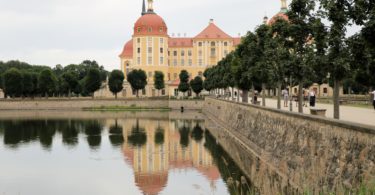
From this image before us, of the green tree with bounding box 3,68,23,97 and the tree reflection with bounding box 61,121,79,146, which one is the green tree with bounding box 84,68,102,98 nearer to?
the green tree with bounding box 3,68,23,97

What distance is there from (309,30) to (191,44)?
77.4 metres

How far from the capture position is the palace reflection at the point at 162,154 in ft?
68.0

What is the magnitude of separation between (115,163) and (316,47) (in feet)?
39.2

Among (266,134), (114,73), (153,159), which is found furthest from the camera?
→ (114,73)

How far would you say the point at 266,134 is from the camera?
22.2m

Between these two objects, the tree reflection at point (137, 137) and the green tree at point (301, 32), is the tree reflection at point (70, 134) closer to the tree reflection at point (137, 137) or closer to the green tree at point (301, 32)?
the tree reflection at point (137, 137)

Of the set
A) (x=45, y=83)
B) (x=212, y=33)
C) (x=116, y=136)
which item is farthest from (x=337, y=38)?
(x=212, y=33)

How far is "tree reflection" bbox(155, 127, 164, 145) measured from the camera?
32.6 metres

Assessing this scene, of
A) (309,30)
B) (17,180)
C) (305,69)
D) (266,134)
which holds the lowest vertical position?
(17,180)

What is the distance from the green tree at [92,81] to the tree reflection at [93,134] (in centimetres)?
3029

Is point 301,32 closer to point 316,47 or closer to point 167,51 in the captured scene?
point 316,47

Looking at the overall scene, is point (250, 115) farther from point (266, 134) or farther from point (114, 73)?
point (114, 73)

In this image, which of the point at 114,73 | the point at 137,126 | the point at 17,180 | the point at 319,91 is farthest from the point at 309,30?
the point at 114,73

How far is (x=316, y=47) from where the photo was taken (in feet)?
52.7
